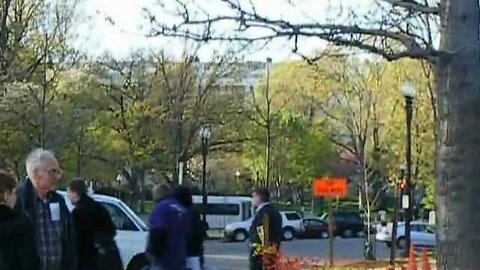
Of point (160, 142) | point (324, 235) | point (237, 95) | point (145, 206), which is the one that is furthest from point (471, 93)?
point (145, 206)

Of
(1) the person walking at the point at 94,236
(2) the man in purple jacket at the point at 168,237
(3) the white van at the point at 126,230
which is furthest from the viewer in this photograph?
(3) the white van at the point at 126,230

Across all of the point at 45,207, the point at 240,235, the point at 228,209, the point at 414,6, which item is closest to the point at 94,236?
the point at 45,207

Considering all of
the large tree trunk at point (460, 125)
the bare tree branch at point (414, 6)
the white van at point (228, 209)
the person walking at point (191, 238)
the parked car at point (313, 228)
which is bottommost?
the parked car at point (313, 228)

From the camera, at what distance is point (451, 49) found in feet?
26.5

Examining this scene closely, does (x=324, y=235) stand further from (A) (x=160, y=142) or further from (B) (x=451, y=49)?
(B) (x=451, y=49)

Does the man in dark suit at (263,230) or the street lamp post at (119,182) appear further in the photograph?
the street lamp post at (119,182)

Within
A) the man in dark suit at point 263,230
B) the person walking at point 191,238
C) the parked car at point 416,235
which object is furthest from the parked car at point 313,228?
the person walking at point 191,238

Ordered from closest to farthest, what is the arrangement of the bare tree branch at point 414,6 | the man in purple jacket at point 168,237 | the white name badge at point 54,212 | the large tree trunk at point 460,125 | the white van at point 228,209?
the white name badge at point 54,212, the large tree trunk at point 460,125, the bare tree branch at point 414,6, the man in purple jacket at point 168,237, the white van at point 228,209

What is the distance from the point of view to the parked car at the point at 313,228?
208 feet

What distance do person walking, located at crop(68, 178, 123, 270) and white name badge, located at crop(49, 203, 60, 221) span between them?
224 centimetres

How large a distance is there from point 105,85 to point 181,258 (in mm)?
46574

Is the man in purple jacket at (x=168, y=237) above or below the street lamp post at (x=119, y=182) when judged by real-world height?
below

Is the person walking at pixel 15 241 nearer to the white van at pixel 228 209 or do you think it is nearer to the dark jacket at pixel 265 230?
the dark jacket at pixel 265 230

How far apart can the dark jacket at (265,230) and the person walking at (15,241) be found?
6.12 m
